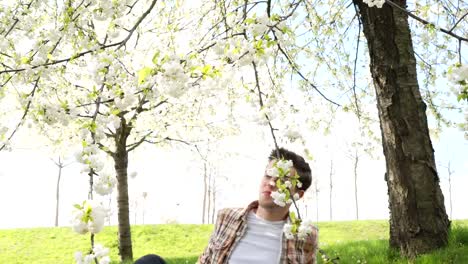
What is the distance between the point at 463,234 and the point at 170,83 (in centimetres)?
391

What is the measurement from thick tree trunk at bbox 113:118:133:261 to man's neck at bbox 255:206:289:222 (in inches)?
→ 298

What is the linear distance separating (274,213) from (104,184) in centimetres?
138

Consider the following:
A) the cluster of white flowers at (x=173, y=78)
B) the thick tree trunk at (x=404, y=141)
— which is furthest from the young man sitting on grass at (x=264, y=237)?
the thick tree trunk at (x=404, y=141)

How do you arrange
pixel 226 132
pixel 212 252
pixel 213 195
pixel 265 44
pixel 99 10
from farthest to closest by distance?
1. pixel 213 195
2. pixel 226 132
3. pixel 99 10
4. pixel 212 252
5. pixel 265 44

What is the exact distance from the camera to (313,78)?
26.8 feet

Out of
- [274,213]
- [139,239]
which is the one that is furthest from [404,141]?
[139,239]

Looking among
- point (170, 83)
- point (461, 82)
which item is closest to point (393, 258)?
point (461, 82)

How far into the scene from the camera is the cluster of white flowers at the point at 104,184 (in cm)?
208

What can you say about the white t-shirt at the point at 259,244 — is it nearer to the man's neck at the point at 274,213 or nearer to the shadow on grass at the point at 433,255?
the man's neck at the point at 274,213

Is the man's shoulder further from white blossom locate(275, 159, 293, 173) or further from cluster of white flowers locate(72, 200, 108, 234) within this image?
cluster of white flowers locate(72, 200, 108, 234)

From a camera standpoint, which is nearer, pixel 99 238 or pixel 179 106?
pixel 179 106

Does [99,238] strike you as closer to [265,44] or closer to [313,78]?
→ [313,78]

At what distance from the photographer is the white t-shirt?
313 centimetres

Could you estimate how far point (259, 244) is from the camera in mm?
3207
